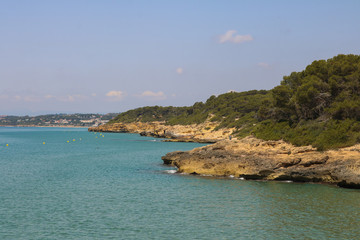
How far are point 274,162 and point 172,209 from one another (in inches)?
669

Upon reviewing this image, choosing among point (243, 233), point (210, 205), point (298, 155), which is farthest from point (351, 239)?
point (298, 155)

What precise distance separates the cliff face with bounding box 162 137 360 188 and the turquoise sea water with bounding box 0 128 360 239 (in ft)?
5.39

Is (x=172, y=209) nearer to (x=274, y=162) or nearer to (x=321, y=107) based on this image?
(x=274, y=162)

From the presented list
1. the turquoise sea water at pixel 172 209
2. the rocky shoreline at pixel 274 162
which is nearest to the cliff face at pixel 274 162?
the rocky shoreline at pixel 274 162

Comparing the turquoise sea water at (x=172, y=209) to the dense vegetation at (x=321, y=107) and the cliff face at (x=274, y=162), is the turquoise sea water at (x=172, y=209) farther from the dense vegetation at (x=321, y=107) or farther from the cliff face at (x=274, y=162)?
the dense vegetation at (x=321, y=107)

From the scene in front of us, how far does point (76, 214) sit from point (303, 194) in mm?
19698

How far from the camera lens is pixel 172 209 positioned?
28.2 meters

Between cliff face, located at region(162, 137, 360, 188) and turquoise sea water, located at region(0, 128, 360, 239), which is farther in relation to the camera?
cliff face, located at region(162, 137, 360, 188)

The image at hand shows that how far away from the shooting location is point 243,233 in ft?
73.0

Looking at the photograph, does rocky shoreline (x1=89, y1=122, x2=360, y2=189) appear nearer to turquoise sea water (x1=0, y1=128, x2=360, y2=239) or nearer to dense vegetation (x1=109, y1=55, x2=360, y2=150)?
turquoise sea water (x1=0, y1=128, x2=360, y2=239)

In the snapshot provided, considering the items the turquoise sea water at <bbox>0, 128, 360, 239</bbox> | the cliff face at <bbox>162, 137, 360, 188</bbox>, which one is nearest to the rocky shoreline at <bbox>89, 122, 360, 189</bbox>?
the cliff face at <bbox>162, 137, 360, 188</bbox>

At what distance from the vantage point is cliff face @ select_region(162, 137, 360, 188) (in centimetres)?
3660

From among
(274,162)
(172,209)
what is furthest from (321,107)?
(172,209)

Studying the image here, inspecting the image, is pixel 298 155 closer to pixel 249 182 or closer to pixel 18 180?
pixel 249 182
